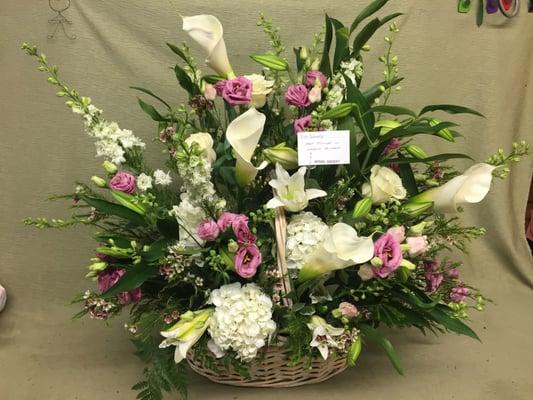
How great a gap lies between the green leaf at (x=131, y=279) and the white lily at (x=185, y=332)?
10 cm

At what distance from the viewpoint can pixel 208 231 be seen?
875mm

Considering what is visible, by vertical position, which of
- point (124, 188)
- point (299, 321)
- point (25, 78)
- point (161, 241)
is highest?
point (25, 78)

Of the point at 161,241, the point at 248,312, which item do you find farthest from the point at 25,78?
the point at 248,312

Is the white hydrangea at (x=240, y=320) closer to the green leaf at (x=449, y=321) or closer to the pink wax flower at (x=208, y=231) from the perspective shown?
the pink wax flower at (x=208, y=231)

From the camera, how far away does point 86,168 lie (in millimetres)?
1335

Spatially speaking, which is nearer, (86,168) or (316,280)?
(316,280)

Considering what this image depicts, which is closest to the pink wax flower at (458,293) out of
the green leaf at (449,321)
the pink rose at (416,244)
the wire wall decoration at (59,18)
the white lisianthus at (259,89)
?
the green leaf at (449,321)

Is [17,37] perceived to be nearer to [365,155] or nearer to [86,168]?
[86,168]

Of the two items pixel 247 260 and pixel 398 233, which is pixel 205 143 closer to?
pixel 247 260

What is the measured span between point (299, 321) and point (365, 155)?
35 centimetres

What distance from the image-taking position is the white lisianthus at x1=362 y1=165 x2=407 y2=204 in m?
0.94

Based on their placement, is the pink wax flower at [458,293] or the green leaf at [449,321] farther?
the pink wax flower at [458,293]

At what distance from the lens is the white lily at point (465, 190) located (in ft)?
2.96

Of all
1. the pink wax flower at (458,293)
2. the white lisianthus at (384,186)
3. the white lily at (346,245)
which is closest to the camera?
the white lily at (346,245)
